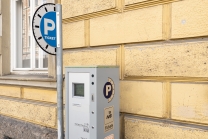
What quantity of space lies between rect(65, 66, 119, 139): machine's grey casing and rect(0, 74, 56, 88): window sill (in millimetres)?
1437

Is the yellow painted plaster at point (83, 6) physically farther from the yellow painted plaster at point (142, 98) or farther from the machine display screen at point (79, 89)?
the machine display screen at point (79, 89)

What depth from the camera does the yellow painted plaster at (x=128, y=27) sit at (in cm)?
244

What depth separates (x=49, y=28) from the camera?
229 centimetres

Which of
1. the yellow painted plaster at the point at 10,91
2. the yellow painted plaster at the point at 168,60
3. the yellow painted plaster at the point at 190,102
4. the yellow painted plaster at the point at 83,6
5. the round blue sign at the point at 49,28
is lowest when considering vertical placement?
the yellow painted plaster at the point at 10,91

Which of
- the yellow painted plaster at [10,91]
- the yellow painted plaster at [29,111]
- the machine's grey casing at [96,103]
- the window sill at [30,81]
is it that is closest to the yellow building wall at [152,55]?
the machine's grey casing at [96,103]

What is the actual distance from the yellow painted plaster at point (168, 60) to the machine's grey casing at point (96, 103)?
45 centimetres

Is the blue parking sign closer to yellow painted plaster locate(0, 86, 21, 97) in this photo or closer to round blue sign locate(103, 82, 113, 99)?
round blue sign locate(103, 82, 113, 99)

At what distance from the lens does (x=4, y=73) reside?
4789 mm

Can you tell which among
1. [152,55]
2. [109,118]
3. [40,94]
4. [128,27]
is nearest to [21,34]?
[40,94]

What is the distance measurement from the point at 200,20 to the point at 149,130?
52.4 inches

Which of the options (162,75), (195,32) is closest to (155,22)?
(195,32)

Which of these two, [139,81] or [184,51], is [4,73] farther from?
[184,51]

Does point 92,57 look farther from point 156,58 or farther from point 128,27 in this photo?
point 156,58

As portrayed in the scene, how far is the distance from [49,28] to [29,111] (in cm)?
234
